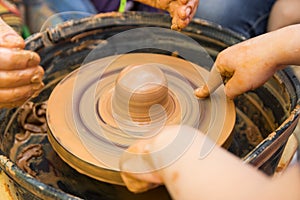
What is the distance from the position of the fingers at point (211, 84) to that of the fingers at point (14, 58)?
0.48 meters

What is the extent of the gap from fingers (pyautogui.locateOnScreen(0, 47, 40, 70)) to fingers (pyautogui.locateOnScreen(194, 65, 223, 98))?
48 cm

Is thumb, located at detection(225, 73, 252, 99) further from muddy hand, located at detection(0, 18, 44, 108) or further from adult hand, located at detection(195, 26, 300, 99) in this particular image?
muddy hand, located at detection(0, 18, 44, 108)

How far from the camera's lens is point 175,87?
1393 mm

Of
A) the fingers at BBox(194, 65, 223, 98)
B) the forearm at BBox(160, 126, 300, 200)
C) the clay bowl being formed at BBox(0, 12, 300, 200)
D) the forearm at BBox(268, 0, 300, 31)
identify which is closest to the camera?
the forearm at BBox(160, 126, 300, 200)

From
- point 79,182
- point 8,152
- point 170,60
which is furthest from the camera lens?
point 170,60

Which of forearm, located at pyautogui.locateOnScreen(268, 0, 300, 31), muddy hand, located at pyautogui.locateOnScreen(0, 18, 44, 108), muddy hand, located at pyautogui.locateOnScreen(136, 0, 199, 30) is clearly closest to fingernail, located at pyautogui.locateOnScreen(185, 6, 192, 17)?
muddy hand, located at pyautogui.locateOnScreen(136, 0, 199, 30)

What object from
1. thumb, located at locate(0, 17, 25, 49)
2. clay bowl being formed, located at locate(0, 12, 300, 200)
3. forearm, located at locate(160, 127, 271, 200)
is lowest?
clay bowl being formed, located at locate(0, 12, 300, 200)

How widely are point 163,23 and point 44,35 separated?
1.38 ft

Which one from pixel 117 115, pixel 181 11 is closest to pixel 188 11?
pixel 181 11

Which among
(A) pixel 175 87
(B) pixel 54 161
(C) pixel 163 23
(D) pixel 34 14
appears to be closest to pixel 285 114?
(A) pixel 175 87

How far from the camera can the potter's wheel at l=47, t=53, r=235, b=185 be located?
1194 millimetres

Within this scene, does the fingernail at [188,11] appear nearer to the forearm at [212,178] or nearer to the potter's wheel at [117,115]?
the potter's wheel at [117,115]

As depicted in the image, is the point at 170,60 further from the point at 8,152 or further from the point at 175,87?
the point at 8,152

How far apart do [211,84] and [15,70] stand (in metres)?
0.54
